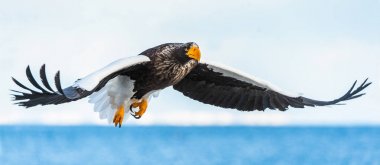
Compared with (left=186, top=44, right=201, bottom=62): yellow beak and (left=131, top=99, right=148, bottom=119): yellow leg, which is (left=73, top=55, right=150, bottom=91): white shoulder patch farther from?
(left=131, top=99, right=148, bottom=119): yellow leg

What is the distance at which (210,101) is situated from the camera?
25.5ft

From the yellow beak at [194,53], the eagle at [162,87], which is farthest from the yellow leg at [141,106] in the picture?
the yellow beak at [194,53]

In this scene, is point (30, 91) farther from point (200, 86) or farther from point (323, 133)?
point (323, 133)

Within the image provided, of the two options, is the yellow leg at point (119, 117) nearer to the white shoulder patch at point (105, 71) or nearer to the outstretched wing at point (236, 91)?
the white shoulder patch at point (105, 71)

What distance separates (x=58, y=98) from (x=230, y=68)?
6.30 ft

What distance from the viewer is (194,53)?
6.79m

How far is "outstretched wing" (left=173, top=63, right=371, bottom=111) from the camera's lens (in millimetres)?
7609

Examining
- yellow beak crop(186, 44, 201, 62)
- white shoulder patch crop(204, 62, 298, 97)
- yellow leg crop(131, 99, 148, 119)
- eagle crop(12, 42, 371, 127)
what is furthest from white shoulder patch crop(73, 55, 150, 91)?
white shoulder patch crop(204, 62, 298, 97)

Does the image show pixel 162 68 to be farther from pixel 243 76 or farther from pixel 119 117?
pixel 243 76

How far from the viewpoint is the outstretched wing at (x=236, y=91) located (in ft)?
25.0

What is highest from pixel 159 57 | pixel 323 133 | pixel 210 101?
pixel 159 57

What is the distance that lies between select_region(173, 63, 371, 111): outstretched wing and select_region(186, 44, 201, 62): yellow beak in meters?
0.66

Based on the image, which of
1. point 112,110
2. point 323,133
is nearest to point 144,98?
point 112,110

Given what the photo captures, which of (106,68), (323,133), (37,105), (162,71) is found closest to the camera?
(37,105)
